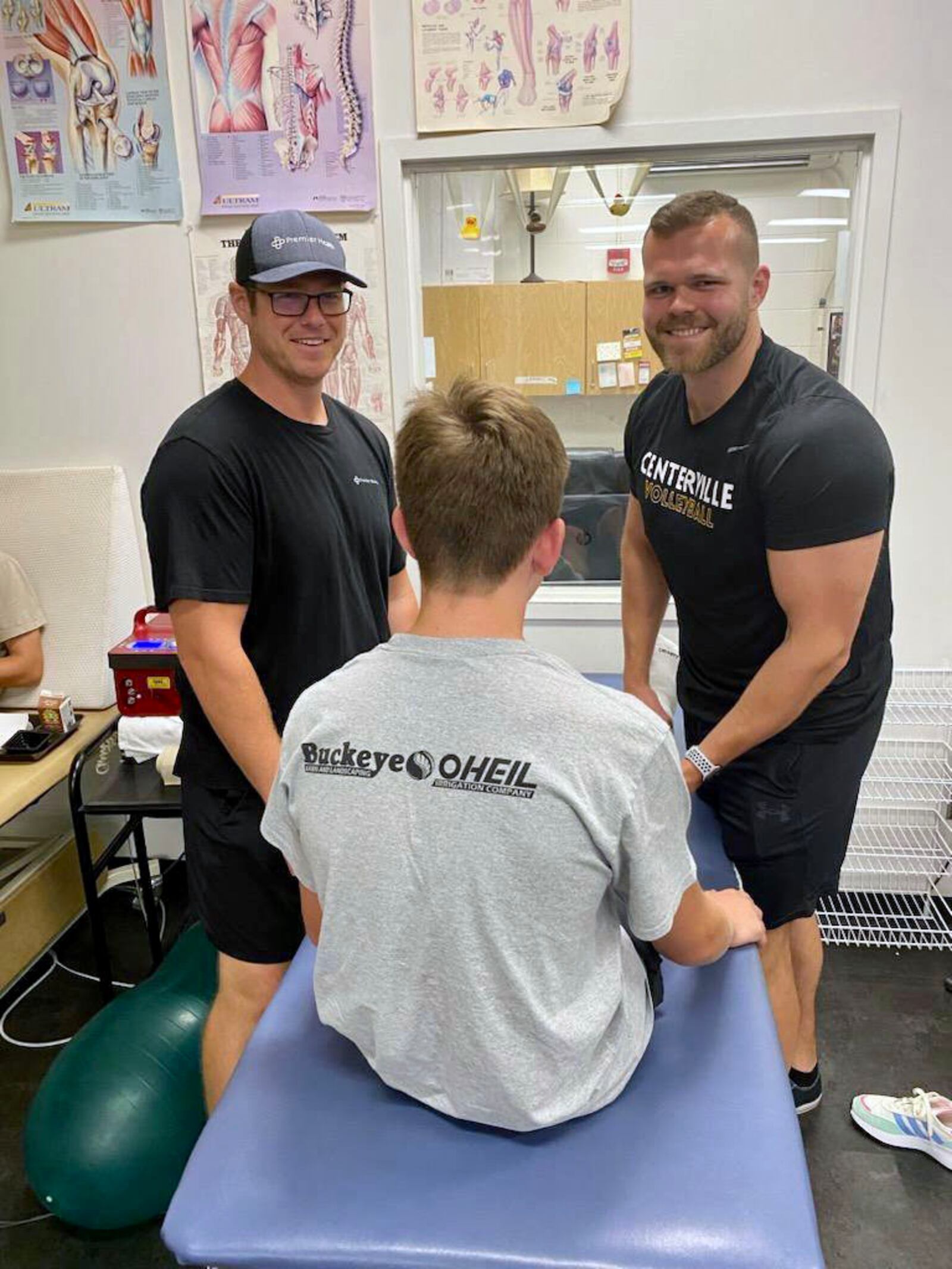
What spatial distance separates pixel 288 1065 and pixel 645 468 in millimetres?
1141

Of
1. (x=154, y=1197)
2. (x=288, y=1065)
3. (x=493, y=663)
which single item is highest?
(x=493, y=663)

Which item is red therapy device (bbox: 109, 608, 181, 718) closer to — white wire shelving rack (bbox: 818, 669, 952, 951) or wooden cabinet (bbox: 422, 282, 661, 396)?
wooden cabinet (bbox: 422, 282, 661, 396)

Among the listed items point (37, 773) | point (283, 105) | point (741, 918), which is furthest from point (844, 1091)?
point (283, 105)

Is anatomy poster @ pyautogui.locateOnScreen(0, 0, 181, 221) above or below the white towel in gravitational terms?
above

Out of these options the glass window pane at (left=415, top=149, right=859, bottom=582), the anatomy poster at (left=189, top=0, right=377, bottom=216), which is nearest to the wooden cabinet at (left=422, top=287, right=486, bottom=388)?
the glass window pane at (left=415, top=149, right=859, bottom=582)

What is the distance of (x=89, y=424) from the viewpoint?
2414 millimetres

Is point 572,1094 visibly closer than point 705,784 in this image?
Yes

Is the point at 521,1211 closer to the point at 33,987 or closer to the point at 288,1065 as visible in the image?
the point at 288,1065

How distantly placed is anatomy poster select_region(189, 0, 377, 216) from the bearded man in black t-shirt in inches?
40.4

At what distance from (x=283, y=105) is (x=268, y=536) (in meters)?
1.38

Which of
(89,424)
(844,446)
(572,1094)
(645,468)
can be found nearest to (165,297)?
(89,424)

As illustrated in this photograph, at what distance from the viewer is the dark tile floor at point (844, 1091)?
155 centimetres

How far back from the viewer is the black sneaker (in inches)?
71.2

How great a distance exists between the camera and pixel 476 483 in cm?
78
